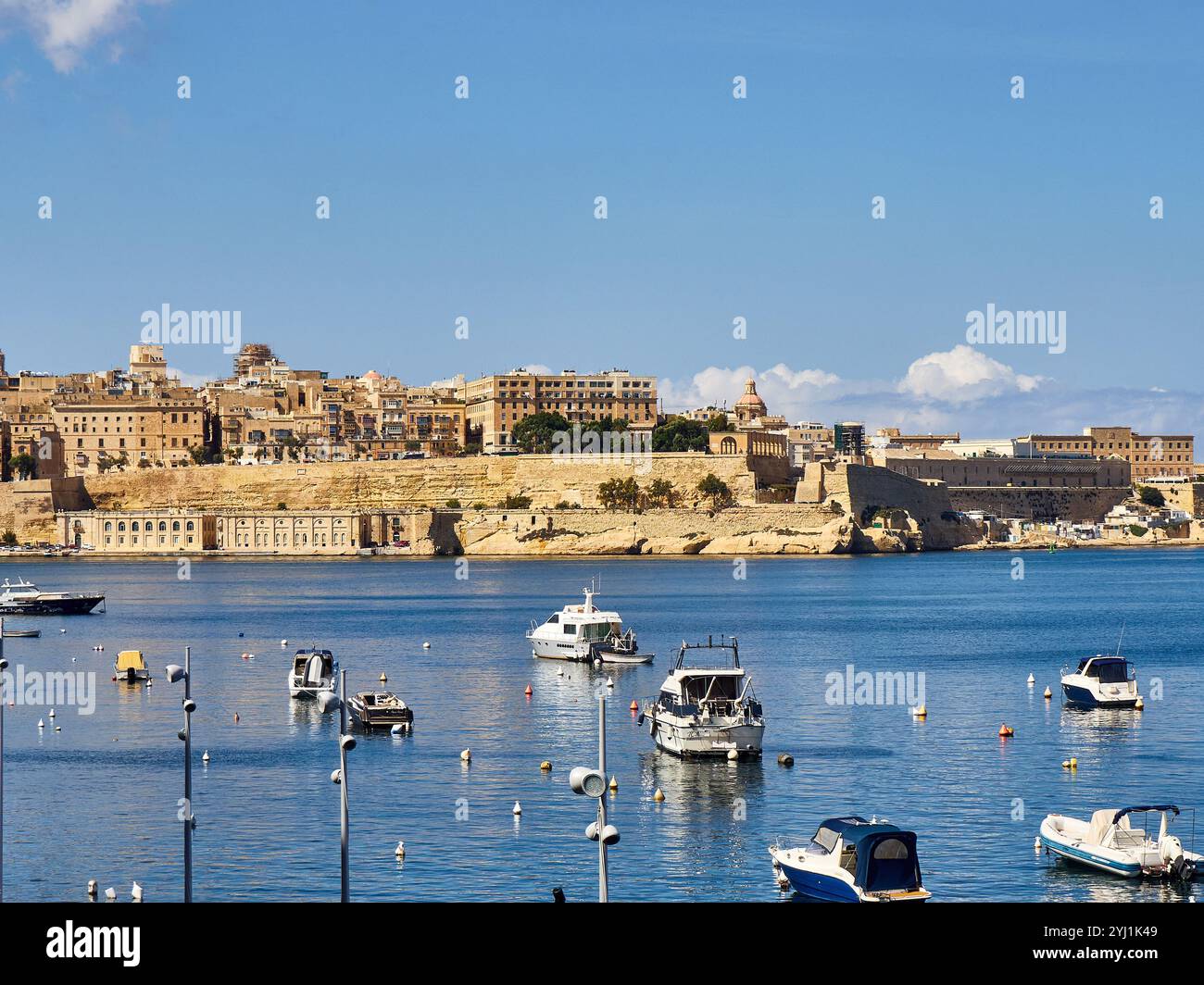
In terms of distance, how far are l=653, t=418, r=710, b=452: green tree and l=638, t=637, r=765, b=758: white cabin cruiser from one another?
83.3 m

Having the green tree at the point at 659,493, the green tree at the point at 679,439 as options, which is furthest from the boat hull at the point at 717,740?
the green tree at the point at 679,439

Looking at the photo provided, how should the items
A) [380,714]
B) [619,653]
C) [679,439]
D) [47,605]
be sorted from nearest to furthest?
[380,714] < [619,653] < [47,605] < [679,439]

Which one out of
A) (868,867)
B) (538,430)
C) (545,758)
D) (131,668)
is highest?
(538,430)

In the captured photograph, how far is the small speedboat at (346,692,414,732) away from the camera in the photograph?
24.9 metres

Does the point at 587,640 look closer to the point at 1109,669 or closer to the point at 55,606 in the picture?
the point at 1109,669

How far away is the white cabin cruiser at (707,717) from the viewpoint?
22.0m

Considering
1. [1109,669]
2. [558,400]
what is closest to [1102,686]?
[1109,669]

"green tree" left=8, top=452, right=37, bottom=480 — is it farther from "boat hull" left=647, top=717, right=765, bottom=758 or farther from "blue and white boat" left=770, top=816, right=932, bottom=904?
"blue and white boat" left=770, top=816, right=932, bottom=904

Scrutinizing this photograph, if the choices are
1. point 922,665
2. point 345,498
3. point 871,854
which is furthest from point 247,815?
point 345,498

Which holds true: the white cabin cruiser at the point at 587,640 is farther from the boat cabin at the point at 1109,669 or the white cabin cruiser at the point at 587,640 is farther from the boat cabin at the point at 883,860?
the boat cabin at the point at 883,860

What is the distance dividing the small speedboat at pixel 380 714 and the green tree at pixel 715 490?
71.1 metres

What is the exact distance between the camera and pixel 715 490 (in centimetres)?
9619

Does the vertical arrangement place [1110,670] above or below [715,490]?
below

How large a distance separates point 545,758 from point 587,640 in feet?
48.7
